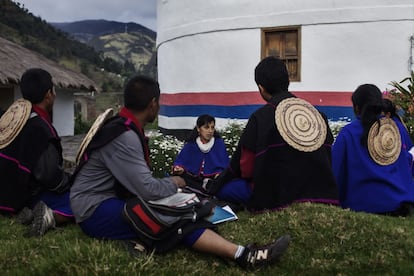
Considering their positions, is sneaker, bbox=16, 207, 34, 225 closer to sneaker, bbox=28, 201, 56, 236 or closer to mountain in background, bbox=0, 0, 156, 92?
sneaker, bbox=28, 201, 56, 236

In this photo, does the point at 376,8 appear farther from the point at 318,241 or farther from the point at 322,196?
the point at 318,241

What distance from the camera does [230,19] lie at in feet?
33.5

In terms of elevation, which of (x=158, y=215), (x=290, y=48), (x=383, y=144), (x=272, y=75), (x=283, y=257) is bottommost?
(x=283, y=257)

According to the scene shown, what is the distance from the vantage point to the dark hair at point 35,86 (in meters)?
4.59

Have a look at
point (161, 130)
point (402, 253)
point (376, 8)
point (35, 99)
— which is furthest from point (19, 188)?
point (161, 130)

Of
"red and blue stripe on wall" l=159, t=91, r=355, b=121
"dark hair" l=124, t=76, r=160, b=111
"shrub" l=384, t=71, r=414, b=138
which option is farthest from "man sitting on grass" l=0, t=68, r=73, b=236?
"red and blue stripe on wall" l=159, t=91, r=355, b=121

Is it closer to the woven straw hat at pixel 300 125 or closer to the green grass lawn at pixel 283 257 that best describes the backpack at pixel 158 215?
the green grass lawn at pixel 283 257

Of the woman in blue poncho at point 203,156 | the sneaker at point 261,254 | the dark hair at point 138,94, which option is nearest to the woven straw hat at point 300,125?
the sneaker at point 261,254

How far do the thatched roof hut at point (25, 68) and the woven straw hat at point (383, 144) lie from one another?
938 centimetres

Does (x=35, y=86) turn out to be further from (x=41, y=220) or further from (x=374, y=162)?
(x=374, y=162)

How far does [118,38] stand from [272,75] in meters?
108

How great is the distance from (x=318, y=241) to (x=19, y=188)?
2602mm

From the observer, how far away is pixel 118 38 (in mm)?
108562

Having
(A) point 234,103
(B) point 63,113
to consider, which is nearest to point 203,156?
(A) point 234,103
